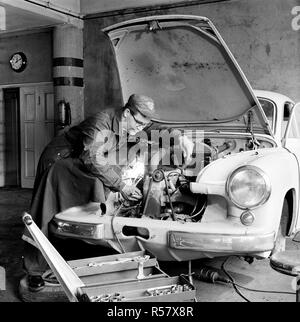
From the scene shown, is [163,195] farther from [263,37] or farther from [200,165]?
[263,37]

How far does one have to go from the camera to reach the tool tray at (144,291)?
212 cm

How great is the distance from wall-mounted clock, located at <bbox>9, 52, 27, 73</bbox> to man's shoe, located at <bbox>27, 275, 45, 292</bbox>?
723cm

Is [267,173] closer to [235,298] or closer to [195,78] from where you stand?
[235,298]

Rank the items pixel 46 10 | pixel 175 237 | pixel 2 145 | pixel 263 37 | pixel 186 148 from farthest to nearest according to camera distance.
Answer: pixel 2 145, pixel 46 10, pixel 263 37, pixel 186 148, pixel 175 237

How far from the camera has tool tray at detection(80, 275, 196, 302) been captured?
2116 mm

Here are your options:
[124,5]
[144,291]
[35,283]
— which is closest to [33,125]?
[124,5]

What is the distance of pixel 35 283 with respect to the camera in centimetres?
310

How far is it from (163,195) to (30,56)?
7283 mm

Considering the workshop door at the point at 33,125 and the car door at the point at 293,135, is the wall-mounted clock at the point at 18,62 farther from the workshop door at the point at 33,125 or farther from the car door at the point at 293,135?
the car door at the point at 293,135

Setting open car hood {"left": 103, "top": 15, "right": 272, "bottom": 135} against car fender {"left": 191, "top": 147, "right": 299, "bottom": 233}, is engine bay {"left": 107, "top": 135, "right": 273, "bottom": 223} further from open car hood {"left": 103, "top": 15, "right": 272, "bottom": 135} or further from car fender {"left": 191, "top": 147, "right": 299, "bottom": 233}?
open car hood {"left": 103, "top": 15, "right": 272, "bottom": 135}

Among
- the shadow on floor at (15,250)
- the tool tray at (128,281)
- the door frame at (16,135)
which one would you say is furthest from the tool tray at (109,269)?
the door frame at (16,135)

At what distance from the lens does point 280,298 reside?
121 inches
